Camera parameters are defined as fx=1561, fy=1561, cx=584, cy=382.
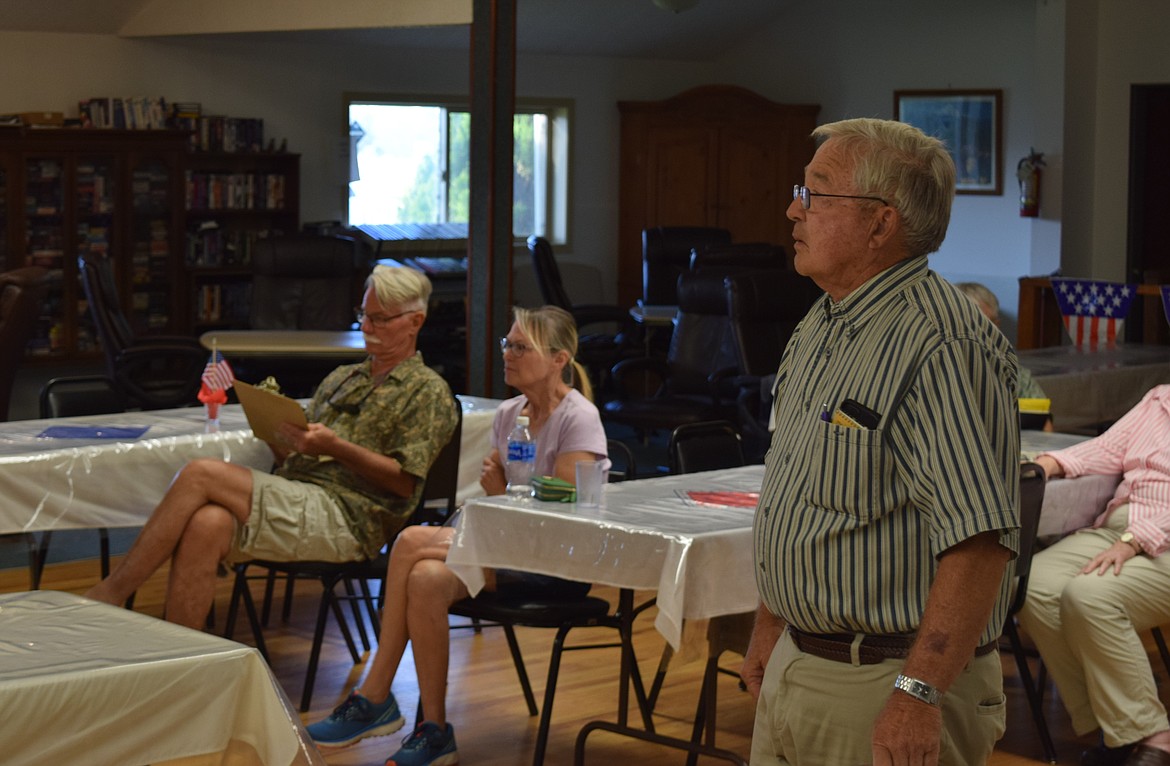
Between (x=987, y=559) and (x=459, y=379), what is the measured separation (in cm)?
A: 832

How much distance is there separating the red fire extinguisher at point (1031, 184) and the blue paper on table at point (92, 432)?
273 inches

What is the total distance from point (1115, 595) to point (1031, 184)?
21.5 feet

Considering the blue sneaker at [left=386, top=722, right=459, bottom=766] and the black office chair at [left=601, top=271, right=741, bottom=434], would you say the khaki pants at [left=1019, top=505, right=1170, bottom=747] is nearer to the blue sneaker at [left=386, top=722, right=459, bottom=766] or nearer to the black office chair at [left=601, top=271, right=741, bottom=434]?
the blue sneaker at [left=386, top=722, right=459, bottom=766]

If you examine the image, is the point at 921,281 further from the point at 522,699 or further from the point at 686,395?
the point at 686,395

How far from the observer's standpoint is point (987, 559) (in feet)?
6.02

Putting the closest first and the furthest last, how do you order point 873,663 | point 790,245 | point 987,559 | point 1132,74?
point 987,559, point 873,663, point 1132,74, point 790,245

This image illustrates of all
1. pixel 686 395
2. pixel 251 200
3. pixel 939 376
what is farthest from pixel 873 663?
Result: pixel 251 200

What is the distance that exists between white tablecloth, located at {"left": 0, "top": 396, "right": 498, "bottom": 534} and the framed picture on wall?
745 cm

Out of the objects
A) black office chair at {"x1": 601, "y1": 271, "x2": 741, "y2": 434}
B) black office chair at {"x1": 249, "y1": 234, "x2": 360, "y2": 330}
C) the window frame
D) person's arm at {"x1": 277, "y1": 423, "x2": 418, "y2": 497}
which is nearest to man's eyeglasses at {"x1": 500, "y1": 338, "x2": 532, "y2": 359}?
person's arm at {"x1": 277, "y1": 423, "x2": 418, "y2": 497}

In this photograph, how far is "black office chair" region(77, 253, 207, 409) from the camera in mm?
7633

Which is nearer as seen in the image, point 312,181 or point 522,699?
point 522,699

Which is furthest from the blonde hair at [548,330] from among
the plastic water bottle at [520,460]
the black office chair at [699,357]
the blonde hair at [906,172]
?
the black office chair at [699,357]

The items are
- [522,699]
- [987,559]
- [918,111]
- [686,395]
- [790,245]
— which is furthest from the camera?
[790,245]

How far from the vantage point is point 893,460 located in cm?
187
